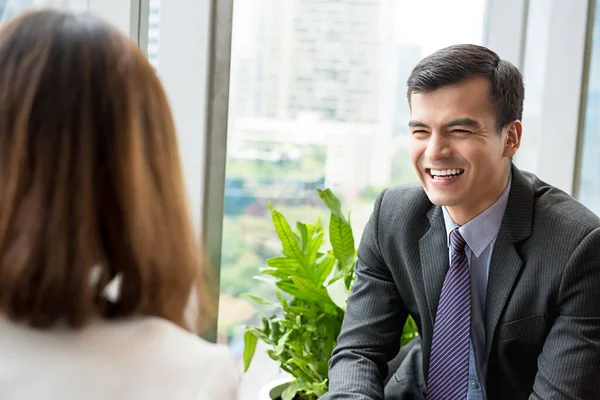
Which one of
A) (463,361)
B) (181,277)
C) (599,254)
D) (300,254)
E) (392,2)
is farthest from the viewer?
(392,2)

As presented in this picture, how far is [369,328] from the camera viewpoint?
6.64 feet

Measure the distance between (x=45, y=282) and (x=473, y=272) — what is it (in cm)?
131

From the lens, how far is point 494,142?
1.91 m

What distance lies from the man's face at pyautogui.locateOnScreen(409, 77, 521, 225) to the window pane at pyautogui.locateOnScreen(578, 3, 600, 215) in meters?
1.32

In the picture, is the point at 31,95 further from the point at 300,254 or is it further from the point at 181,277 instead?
the point at 300,254

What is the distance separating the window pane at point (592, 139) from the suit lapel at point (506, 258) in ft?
4.33

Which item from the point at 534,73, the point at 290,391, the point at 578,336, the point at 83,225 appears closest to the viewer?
the point at 83,225

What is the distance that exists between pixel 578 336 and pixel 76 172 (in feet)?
4.24

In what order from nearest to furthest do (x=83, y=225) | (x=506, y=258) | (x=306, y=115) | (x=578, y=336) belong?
(x=83, y=225) → (x=578, y=336) → (x=506, y=258) → (x=306, y=115)

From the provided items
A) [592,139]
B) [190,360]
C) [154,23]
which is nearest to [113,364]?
[190,360]

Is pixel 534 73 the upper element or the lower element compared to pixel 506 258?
upper

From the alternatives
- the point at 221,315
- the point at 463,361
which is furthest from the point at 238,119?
the point at 463,361

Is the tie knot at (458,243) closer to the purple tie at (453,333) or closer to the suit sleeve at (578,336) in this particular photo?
the purple tie at (453,333)

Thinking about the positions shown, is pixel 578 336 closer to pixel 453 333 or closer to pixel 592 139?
pixel 453 333
